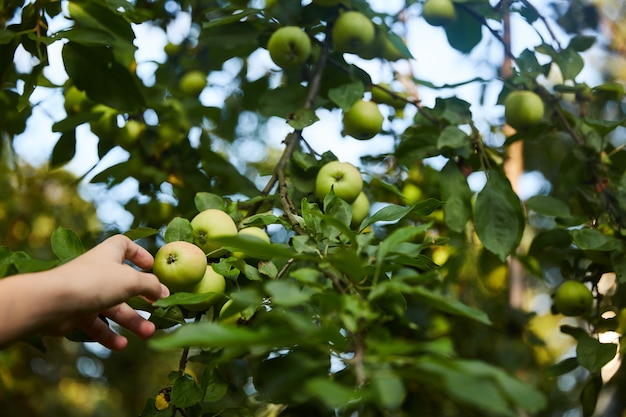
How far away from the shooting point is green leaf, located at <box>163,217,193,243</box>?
3.55 feet

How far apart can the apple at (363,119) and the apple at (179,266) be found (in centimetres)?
58

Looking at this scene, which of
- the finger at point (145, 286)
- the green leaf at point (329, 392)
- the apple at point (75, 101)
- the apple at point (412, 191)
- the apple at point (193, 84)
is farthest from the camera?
the apple at point (193, 84)

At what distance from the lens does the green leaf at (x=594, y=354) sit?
47.5 inches

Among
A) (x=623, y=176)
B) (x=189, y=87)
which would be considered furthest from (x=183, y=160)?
(x=623, y=176)

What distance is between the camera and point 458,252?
187cm

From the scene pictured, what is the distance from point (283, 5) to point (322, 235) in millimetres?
756

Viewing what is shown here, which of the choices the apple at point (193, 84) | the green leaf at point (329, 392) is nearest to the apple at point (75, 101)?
the apple at point (193, 84)

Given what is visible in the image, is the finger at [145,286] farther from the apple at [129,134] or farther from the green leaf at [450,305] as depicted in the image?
the apple at [129,134]

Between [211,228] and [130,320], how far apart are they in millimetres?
205

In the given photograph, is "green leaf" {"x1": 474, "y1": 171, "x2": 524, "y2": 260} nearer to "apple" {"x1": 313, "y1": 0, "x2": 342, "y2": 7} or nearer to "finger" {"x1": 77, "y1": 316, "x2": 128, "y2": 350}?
"apple" {"x1": 313, "y1": 0, "x2": 342, "y2": 7}

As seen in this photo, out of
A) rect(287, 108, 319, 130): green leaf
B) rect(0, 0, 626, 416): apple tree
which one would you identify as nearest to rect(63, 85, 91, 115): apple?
rect(0, 0, 626, 416): apple tree

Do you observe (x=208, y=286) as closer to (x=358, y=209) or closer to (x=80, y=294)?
(x=80, y=294)

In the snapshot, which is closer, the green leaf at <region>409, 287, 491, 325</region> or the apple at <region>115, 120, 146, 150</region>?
the green leaf at <region>409, 287, 491, 325</region>

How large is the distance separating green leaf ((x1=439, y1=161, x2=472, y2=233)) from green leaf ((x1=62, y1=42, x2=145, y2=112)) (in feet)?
2.37
